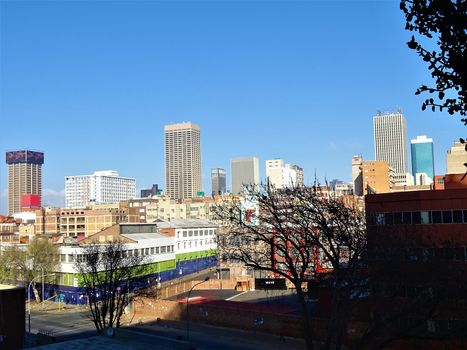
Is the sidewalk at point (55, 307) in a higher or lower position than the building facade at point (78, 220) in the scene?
lower

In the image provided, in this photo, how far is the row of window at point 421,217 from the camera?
38250mm

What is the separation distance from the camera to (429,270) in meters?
25.2

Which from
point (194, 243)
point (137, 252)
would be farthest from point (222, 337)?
point (194, 243)

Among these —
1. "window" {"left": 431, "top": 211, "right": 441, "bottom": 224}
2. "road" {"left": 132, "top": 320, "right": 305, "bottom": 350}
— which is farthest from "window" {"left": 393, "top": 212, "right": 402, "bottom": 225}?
"road" {"left": 132, "top": 320, "right": 305, "bottom": 350}

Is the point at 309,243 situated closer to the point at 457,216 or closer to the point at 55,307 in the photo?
the point at 457,216

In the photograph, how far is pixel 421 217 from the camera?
39.8m

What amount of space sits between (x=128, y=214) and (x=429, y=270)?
144862mm

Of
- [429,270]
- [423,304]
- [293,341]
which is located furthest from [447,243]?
[293,341]

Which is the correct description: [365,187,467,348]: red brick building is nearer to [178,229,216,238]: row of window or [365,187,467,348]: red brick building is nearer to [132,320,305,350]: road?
[132,320,305,350]: road

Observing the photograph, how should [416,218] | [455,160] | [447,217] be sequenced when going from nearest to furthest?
[447,217] → [416,218] → [455,160]

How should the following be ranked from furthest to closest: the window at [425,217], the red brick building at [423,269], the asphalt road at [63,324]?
the asphalt road at [63,324], the window at [425,217], the red brick building at [423,269]

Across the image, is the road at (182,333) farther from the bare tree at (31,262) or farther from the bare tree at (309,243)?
the bare tree at (309,243)

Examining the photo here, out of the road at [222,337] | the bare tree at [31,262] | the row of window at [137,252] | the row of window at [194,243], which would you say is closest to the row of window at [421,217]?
the road at [222,337]

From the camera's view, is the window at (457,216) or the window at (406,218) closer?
the window at (457,216)
